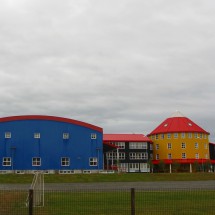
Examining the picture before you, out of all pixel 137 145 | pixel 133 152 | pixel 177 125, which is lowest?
pixel 133 152

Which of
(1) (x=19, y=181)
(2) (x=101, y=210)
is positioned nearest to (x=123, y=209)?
(2) (x=101, y=210)

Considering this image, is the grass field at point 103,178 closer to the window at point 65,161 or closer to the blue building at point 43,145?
the blue building at point 43,145

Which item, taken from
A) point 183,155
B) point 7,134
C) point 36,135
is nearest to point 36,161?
point 36,135

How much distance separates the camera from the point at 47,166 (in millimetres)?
66625

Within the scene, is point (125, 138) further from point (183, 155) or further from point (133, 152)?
point (183, 155)

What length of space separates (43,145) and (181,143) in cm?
3917

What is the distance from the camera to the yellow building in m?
93.1

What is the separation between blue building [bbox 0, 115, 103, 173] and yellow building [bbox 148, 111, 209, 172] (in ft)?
97.1

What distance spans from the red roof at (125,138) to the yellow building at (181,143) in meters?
4.11

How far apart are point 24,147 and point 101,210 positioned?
50.7 metres

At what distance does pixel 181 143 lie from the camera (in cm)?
9431

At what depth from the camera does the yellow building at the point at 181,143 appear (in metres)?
93.1

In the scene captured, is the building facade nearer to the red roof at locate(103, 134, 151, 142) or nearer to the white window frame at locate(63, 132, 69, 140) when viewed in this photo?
the red roof at locate(103, 134, 151, 142)

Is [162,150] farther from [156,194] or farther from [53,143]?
[156,194]
